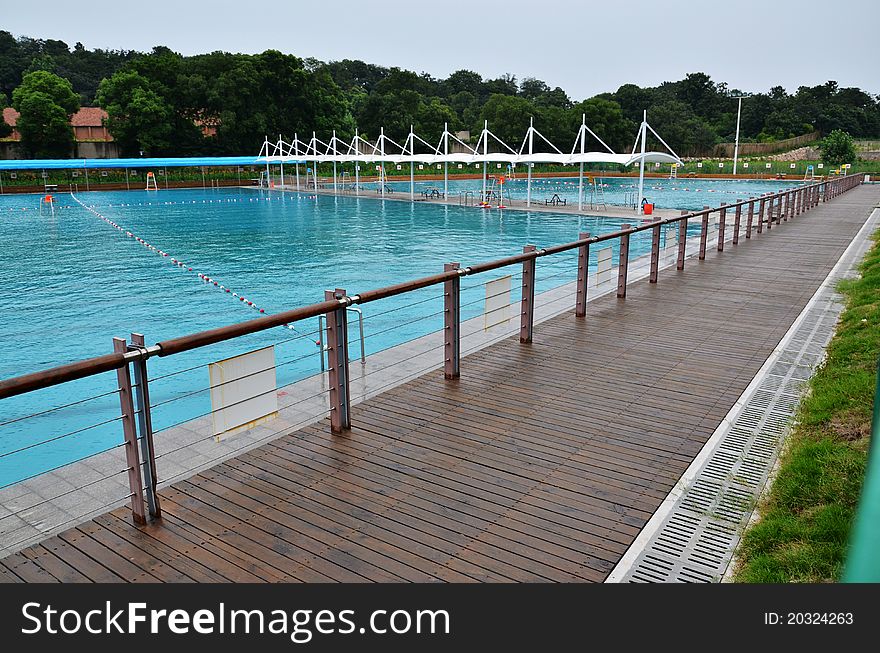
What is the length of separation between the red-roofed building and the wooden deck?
7498 centimetres

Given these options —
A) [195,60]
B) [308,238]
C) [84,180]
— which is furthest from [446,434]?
[195,60]

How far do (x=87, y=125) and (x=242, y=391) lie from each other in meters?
78.1

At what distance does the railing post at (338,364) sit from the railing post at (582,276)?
4.09m

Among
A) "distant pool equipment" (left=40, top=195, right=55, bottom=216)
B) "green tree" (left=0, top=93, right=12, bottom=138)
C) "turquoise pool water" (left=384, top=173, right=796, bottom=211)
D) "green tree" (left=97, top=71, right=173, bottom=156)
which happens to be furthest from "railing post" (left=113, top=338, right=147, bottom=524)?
"green tree" (left=0, top=93, right=12, bottom=138)

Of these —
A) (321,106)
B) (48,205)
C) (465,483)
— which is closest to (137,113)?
(321,106)

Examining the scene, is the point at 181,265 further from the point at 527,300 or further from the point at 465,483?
the point at 465,483

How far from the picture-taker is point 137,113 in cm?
6294

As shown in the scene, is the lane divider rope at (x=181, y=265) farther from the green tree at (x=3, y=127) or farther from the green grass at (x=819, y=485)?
the green tree at (x=3, y=127)

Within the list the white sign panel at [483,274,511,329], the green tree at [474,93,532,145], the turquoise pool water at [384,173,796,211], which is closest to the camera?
the white sign panel at [483,274,511,329]

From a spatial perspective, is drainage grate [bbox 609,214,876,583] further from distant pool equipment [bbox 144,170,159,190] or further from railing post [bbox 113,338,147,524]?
distant pool equipment [bbox 144,170,159,190]

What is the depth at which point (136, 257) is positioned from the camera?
68.3 feet

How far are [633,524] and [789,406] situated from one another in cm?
241

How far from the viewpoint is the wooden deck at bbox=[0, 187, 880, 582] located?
11.4ft
